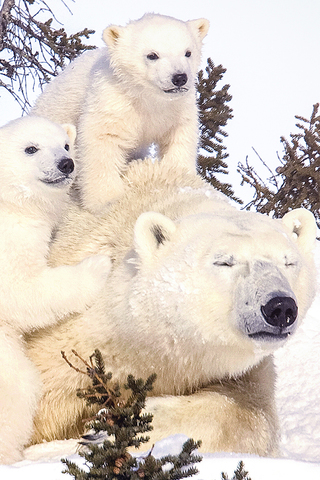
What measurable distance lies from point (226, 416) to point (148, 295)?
72cm

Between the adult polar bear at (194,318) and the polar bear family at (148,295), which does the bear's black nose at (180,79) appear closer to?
the polar bear family at (148,295)

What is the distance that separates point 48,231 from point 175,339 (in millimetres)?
995

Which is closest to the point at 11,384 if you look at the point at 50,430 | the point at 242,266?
the point at 50,430

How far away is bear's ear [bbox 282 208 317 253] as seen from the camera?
125 inches

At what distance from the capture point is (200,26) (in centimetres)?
480

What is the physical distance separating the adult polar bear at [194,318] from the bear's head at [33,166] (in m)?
0.42

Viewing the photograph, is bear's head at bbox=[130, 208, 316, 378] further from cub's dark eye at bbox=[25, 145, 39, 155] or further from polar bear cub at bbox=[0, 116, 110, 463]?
cub's dark eye at bbox=[25, 145, 39, 155]

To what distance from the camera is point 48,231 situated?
10.8 feet

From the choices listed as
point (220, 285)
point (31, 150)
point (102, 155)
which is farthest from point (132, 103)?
point (220, 285)

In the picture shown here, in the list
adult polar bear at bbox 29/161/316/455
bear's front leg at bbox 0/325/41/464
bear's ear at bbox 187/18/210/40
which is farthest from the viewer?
bear's ear at bbox 187/18/210/40

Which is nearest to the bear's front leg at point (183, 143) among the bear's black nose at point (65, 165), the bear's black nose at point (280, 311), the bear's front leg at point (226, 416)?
the bear's black nose at point (65, 165)

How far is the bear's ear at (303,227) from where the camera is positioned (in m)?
3.17

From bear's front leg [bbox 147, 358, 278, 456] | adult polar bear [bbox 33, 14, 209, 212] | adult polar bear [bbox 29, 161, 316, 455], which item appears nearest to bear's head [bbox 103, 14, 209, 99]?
adult polar bear [bbox 33, 14, 209, 212]

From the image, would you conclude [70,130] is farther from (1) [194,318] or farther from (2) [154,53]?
(1) [194,318]
